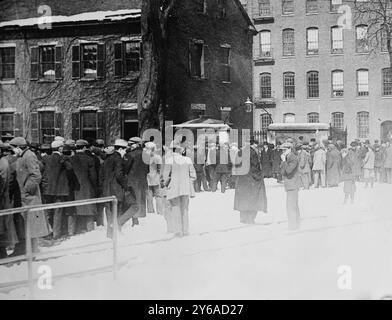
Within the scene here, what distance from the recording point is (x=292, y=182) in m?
9.16

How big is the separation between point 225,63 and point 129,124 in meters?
4.65

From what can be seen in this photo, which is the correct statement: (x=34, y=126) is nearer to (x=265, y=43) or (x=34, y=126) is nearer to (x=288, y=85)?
(x=265, y=43)

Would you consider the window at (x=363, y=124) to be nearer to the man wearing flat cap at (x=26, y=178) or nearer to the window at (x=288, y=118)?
the window at (x=288, y=118)

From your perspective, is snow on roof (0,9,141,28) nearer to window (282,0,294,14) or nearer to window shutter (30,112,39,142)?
window shutter (30,112,39,142)

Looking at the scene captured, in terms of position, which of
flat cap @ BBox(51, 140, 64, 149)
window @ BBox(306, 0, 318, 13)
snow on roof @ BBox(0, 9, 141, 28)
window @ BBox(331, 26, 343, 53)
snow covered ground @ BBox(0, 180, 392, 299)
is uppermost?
window @ BBox(306, 0, 318, 13)

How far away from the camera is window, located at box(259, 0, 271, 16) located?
26180 millimetres

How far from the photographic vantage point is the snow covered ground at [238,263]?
5715 millimetres

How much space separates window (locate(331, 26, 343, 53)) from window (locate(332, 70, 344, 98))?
129 centimetres

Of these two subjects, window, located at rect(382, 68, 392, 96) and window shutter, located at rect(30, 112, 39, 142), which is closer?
window shutter, located at rect(30, 112, 39, 142)

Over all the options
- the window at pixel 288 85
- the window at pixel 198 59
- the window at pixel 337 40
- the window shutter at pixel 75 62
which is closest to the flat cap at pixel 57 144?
the window shutter at pixel 75 62

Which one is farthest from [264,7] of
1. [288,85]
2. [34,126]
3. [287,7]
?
[34,126]

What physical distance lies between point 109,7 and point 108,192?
34.2ft

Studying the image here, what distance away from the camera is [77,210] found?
29.0 feet

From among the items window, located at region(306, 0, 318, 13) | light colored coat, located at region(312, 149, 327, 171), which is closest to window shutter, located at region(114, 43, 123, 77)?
light colored coat, located at region(312, 149, 327, 171)
